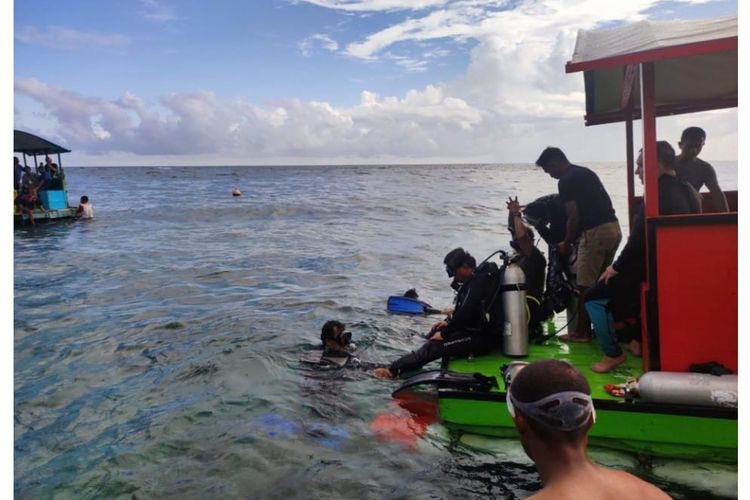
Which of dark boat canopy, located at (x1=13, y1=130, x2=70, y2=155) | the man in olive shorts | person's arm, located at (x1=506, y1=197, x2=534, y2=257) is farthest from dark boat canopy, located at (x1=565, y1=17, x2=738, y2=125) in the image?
dark boat canopy, located at (x1=13, y1=130, x2=70, y2=155)

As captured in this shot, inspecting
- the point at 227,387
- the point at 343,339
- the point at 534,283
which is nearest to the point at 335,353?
the point at 343,339

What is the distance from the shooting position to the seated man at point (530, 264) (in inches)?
283

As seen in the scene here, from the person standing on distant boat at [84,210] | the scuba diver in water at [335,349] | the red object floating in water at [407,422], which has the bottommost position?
the red object floating in water at [407,422]

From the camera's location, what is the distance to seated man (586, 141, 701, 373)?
18.4 ft

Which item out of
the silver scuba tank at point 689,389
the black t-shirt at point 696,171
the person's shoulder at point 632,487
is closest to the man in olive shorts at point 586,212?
the black t-shirt at point 696,171

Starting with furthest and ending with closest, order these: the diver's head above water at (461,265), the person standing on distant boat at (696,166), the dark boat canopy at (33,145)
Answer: the dark boat canopy at (33,145) → the person standing on distant boat at (696,166) → the diver's head above water at (461,265)

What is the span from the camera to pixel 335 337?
811cm

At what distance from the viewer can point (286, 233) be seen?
82.8 ft

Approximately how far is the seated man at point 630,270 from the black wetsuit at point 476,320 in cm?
112

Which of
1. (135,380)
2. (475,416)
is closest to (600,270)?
(475,416)

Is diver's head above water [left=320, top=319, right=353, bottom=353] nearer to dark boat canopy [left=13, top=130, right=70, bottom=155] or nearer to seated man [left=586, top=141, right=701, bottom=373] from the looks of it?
seated man [left=586, top=141, right=701, bottom=373]

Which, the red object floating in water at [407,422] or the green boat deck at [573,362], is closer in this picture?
the green boat deck at [573,362]

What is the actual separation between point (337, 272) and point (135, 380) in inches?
336

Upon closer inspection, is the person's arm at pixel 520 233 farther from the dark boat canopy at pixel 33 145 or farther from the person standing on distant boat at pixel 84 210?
the person standing on distant boat at pixel 84 210
